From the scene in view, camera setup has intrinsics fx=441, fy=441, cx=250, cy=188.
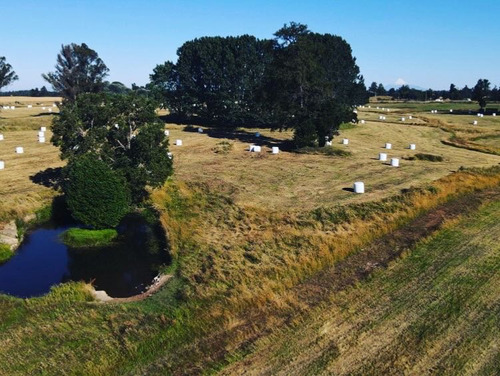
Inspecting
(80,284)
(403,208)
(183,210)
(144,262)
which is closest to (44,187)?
(183,210)

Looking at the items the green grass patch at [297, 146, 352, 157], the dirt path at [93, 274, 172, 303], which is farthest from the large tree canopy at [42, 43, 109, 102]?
the dirt path at [93, 274, 172, 303]

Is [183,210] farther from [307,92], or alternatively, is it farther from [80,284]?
[307,92]

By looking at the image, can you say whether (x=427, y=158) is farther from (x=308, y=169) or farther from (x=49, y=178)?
(x=49, y=178)

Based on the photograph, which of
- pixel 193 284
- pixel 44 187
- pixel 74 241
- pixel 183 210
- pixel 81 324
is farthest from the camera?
pixel 44 187

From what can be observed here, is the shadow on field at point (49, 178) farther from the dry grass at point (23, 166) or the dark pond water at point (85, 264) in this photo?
the dark pond water at point (85, 264)

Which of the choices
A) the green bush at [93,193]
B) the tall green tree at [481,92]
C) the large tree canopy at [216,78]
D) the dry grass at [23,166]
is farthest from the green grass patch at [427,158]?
the tall green tree at [481,92]
